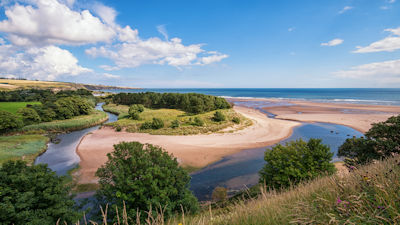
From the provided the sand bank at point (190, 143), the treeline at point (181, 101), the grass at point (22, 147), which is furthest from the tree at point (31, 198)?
the treeline at point (181, 101)

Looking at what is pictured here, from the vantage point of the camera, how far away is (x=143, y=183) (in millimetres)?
9867

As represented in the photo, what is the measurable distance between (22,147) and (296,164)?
35.8m

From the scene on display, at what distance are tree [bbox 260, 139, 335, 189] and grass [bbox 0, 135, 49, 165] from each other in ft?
95.6

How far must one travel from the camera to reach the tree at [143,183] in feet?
30.4

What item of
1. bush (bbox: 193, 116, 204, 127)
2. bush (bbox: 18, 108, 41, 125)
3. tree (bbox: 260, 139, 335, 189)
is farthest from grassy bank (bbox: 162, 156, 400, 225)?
bush (bbox: 18, 108, 41, 125)

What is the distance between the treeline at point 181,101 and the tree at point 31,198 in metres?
38.8

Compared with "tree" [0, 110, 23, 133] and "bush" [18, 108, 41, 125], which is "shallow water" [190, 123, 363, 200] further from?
"bush" [18, 108, 41, 125]

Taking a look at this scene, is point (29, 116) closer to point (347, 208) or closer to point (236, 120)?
point (236, 120)

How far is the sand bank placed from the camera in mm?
22469

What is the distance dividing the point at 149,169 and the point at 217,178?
1013 cm

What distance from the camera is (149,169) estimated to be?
10266mm

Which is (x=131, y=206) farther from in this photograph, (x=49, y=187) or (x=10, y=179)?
(x=10, y=179)

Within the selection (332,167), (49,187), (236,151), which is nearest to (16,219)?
(49,187)

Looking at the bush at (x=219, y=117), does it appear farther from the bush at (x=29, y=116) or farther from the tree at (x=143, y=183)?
the bush at (x=29, y=116)
